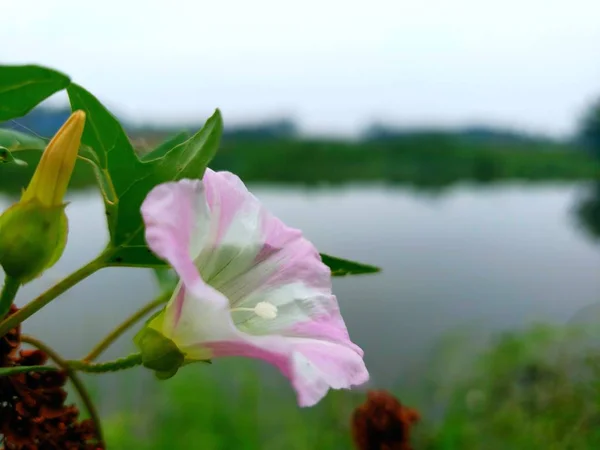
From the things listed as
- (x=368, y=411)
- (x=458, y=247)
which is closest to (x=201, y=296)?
(x=368, y=411)

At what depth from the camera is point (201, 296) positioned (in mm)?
207

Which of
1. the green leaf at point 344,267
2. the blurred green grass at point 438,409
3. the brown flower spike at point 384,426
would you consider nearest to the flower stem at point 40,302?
the green leaf at point 344,267

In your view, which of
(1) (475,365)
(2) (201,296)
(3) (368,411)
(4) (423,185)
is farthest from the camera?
(4) (423,185)

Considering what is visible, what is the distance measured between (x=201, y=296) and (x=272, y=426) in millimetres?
1626

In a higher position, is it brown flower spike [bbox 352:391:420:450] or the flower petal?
the flower petal

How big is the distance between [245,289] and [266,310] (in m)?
0.02

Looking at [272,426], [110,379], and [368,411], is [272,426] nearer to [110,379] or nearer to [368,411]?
[110,379]

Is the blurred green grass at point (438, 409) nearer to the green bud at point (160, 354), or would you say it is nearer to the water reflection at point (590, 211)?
the green bud at point (160, 354)

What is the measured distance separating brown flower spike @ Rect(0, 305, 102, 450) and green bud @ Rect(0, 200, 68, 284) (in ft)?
0.16

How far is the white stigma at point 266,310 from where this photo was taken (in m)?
0.26

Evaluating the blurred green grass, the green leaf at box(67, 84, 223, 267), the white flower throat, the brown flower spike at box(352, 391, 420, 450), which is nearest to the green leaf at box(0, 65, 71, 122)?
the green leaf at box(67, 84, 223, 267)

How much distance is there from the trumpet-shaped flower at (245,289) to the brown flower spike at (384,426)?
33 cm

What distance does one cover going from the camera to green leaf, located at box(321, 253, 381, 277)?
28cm

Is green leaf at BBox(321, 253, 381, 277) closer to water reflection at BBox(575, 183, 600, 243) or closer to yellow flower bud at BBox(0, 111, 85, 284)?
yellow flower bud at BBox(0, 111, 85, 284)
